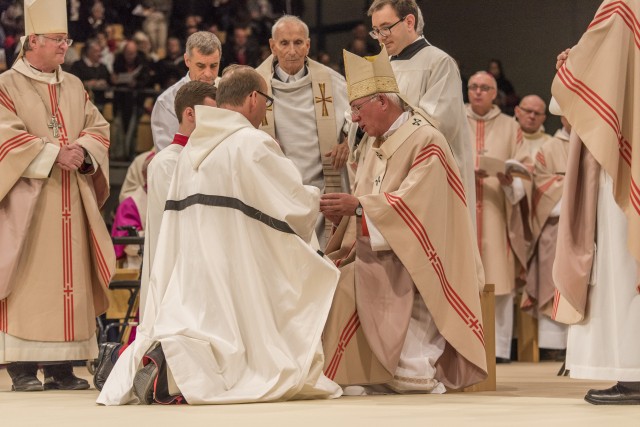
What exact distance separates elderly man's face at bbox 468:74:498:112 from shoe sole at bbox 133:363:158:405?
18.6 feet

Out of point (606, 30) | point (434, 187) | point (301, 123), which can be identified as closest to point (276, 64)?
point (301, 123)

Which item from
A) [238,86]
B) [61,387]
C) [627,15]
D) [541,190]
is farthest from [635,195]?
[541,190]

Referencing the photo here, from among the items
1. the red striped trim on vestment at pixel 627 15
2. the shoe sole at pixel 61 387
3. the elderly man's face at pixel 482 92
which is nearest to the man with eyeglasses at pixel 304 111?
the shoe sole at pixel 61 387

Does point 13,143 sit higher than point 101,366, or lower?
higher

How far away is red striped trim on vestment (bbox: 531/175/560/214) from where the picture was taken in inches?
399

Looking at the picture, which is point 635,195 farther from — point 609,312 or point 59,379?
point 59,379

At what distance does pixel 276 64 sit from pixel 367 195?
1.75 meters

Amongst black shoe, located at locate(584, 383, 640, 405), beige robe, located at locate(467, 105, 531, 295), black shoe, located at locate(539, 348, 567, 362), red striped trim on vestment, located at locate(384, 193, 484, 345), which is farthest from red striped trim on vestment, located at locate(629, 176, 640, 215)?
black shoe, located at locate(539, 348, 567, 362)

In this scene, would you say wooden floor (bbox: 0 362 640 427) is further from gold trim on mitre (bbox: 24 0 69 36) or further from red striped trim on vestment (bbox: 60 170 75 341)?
gold trim on mitre (bbox: 24 0 69 36)

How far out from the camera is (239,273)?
18.3 ft

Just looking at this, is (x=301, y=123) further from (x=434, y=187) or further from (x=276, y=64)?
(x=434, y=187)

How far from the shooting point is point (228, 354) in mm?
5387

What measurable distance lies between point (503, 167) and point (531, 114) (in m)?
1.66

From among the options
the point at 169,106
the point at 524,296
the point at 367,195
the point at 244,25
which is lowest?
the point at 524,296
